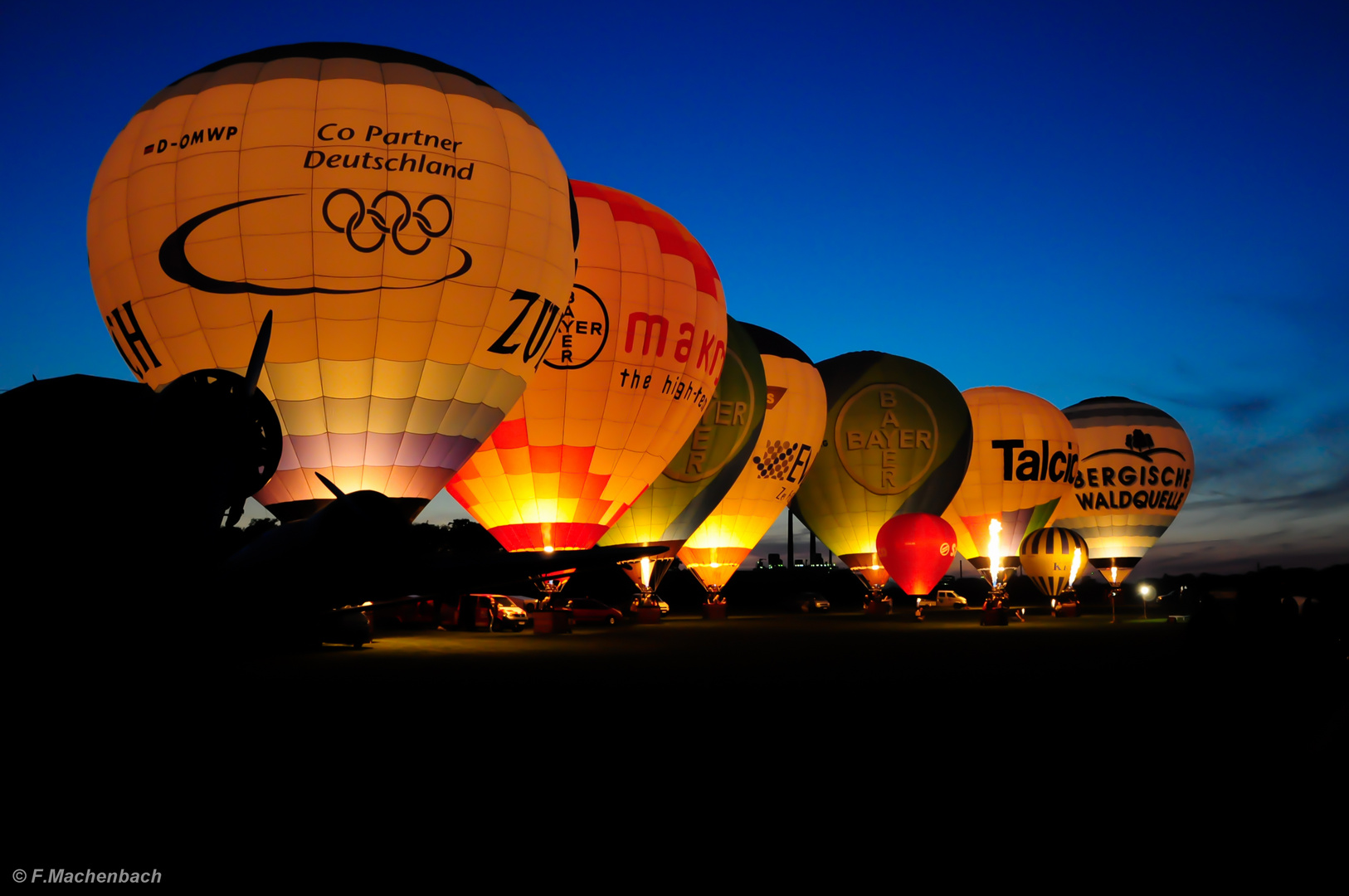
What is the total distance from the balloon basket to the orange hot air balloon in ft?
7.93

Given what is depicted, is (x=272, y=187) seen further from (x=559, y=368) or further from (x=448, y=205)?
(x=559, y=368)

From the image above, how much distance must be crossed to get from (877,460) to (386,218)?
98.3 ft

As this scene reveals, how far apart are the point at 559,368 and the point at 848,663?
38.5 feet

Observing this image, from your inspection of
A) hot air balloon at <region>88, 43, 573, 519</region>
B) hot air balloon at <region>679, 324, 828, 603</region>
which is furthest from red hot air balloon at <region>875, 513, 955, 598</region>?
hot air balloon at <region>88, 43, 573, 519</region>

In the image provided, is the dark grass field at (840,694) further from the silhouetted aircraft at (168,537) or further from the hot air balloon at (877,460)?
the hot air balloon at (877,460)

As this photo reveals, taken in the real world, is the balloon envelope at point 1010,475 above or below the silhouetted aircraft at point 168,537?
above

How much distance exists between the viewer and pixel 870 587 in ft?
149

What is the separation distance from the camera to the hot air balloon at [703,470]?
33.2 m

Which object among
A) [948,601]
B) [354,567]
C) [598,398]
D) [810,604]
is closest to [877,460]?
[810,604]

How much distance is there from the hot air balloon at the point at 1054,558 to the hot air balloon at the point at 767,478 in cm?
961

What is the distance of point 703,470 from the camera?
33.8 metres

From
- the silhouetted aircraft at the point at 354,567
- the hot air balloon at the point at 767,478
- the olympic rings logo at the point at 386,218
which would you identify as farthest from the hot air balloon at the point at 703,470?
the silhouetted aircraft at the point at 354,567

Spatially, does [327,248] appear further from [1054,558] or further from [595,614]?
[1054,558]

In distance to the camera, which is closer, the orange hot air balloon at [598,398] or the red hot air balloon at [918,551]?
the orange hot air balloon at [598,398]
